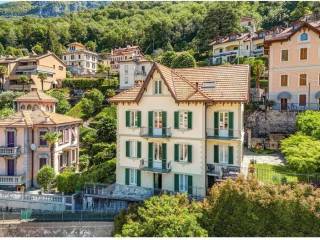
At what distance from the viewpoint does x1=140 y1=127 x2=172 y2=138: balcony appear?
92.7ft

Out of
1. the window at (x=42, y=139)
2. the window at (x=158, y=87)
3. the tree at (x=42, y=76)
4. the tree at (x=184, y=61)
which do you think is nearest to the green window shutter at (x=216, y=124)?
the window at (x=158, y=87)

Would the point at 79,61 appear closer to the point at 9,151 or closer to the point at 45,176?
the point at 9,151

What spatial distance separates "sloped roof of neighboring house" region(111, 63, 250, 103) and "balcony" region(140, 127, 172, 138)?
2.35 meters

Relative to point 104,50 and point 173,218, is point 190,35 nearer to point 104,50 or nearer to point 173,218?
point 104,50

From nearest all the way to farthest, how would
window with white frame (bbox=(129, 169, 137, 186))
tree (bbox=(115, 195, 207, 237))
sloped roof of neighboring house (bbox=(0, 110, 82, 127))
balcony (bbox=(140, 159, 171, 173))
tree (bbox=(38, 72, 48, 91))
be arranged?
tree (bbox=(115, 195, 207, 237)) < balcony (bbox=(140, 159, 171, 173)) < window with white frame (bbox=(129, 169, 137, 186)) < sloped roof of neighboring house (bbox=(0, 110, 82, 127)) < tree (bbox=(38, 72, 48, 91))

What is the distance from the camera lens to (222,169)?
2736cm

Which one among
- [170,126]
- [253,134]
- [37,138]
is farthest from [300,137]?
[37,138]

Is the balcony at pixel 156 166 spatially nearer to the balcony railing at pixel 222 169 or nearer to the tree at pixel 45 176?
the balcony railing at pixel 222 169

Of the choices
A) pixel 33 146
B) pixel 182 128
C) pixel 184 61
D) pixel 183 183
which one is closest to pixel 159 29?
pixel 184 61

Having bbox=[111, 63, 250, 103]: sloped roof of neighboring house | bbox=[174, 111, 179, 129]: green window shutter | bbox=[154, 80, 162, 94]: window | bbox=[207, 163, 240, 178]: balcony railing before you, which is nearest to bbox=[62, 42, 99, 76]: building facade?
bbox=[111, 63, 250, 103]: sloped roof of neighboring house

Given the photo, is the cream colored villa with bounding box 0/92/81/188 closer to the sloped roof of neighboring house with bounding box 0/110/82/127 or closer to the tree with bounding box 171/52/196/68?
the sloped roof of neighboring house with bounding box 0/110/82/127

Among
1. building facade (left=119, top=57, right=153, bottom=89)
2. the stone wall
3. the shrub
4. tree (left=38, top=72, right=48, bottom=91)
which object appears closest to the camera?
the shrub

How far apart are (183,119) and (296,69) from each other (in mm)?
18903

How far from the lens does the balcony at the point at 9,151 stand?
113 ft
